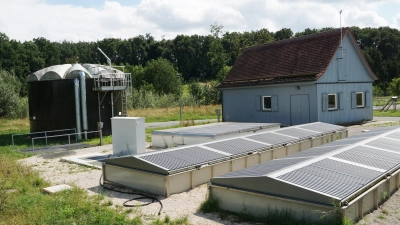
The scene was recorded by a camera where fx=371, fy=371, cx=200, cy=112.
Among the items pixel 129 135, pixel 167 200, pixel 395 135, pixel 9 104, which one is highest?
pixel 9 104

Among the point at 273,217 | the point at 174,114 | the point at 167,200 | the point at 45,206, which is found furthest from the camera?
the point at 174,114

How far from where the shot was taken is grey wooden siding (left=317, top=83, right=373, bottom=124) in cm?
2324

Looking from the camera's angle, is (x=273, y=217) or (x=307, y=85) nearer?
(x=273, y=217)

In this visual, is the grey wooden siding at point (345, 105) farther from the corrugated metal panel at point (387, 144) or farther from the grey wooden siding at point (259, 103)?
the corrugated metal panel at point (387, 144)

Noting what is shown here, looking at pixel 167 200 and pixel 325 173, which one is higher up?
pixel 325 173

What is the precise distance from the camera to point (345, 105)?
2514 centimetres

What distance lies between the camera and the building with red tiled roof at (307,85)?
23.6 metres

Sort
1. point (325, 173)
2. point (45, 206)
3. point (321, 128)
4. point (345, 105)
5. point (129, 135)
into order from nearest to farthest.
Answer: point (325, 173) → point (45, 206) → point (129, 135) → point (321, 128) → point (345, 105)

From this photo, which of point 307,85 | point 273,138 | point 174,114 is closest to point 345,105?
point 307,85

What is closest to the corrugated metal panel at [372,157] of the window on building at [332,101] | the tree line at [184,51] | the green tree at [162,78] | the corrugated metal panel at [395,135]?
the corrugated metal panel at [395,135]

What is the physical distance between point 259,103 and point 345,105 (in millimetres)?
5768

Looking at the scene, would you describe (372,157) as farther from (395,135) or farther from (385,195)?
(395,135)

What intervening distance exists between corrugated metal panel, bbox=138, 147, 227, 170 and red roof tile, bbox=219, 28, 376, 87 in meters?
13.7

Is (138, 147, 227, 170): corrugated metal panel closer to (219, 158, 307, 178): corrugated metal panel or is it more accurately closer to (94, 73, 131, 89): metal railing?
(219, 158, 307, 178): corrugated metal panel
